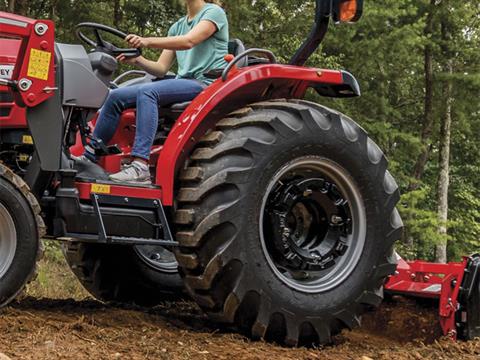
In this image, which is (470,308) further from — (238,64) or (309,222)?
(238,64)

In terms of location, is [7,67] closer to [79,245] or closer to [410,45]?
[79,245]

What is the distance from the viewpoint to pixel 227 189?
4.01m

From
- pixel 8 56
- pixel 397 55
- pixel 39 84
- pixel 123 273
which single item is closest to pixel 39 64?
pixel 39 84

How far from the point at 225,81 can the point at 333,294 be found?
53.9 inches

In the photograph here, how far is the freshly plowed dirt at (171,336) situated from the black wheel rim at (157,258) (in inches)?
11.1

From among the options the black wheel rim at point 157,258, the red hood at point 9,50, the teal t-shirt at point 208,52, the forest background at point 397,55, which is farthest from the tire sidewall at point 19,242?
the forest background at point 397,55

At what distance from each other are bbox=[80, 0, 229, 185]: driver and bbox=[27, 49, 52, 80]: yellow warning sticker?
0.65m

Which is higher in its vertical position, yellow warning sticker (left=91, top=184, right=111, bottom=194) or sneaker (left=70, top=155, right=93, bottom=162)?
sneaker (left=70, top=155, right=93, bottom=162)

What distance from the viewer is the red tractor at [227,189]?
Result: 3.90m

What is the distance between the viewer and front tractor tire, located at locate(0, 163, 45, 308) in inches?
141

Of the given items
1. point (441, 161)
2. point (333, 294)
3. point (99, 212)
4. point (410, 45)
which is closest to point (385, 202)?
point (333, 294)

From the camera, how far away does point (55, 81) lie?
396cm

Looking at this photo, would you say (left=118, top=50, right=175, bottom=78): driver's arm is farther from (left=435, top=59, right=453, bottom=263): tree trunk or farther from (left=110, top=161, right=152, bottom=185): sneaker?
(left=435, top=59, right=453, bottom=263): tree trunk

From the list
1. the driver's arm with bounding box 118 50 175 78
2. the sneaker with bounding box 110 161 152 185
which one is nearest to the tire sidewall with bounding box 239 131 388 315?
the sneaker with bounding box 110 161 152 185
